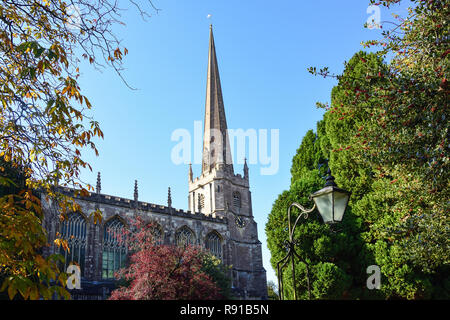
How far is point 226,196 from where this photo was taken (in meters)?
42.5

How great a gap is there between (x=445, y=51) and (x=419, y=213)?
14.5ft

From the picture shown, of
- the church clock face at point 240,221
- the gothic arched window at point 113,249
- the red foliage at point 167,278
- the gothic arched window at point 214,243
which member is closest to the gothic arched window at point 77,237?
the gothic arched window at point 113,249

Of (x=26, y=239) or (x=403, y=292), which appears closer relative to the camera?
(x=26, y=239)

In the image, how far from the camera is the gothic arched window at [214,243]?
37.2 metres

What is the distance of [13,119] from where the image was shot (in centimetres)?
484

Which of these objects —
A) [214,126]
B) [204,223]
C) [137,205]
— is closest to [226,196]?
[204,223]

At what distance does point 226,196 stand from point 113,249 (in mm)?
15013

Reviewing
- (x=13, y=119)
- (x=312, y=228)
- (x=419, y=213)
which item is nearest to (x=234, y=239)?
(x=312, y=228)

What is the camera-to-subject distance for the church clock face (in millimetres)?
41938

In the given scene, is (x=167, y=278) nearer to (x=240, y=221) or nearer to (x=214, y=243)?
(x=214, y=243)

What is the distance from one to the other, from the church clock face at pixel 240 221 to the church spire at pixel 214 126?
5.78m

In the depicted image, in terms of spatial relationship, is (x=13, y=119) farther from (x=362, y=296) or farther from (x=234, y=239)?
(x=234, y=239)

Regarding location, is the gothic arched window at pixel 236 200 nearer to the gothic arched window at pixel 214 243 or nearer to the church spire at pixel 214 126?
the church spire at pixel 214 126
